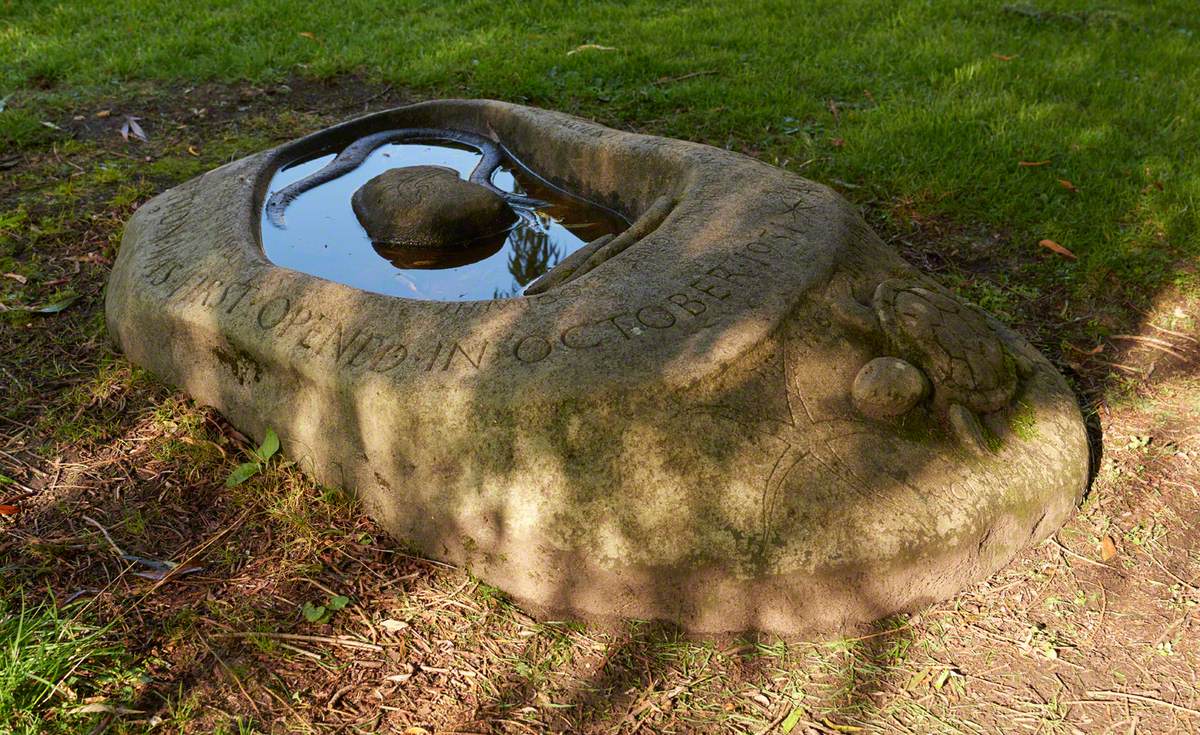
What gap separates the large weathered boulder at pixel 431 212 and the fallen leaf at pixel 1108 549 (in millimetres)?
2482

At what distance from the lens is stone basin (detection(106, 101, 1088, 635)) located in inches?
90.7

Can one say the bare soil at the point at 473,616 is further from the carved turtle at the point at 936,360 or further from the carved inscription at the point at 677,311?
the carved inscription at the point at 677,311

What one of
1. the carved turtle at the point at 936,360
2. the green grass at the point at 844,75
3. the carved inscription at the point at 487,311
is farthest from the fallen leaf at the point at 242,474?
the green grass at the point at 844,75

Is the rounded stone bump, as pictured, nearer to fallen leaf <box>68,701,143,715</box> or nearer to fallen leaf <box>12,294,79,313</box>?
fallen leaf <box>68,701,143,715</box>

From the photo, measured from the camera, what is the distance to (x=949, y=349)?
2.56m

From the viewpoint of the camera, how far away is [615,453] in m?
2.31

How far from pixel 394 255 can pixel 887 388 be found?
2048 mm

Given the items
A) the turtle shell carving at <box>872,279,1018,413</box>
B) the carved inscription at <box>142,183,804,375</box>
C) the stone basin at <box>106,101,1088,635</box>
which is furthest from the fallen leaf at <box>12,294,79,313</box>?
the turtle shell carving at <box>872,279,1018,413</box>

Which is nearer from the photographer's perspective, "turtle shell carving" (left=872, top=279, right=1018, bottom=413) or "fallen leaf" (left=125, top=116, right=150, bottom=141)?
"turtle shell carving" (left=872, top=279, right=1018, bottom=413)

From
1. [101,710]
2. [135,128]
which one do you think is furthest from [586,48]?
[101,710]

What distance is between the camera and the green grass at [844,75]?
4352 mm

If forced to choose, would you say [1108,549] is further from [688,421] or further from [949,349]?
[688,421]

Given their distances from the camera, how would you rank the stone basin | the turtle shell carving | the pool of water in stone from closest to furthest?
the stone basin → the turtle shell carving → the pool of water in stone

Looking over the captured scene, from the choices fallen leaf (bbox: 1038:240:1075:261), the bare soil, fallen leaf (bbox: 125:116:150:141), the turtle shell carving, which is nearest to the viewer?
the bare soil
